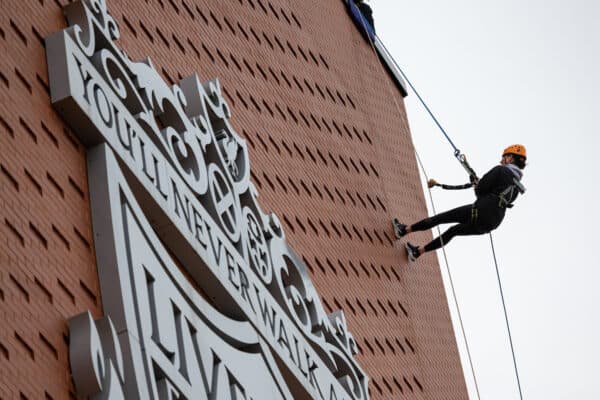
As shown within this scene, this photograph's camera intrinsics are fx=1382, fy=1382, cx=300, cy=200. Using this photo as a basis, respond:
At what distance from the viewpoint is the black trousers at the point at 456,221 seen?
1616cm

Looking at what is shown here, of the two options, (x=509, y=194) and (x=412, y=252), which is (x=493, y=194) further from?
(x=412, y=252)

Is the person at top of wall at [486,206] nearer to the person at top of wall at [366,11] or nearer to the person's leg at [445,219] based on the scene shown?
the person's leg at [445,219]

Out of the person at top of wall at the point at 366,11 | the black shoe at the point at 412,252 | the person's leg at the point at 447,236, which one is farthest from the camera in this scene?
the person at top of wall at the point at 366,11

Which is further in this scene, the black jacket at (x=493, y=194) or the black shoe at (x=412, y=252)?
the black shoe at (x=412, y=252)

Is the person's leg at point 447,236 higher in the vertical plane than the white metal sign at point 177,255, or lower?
higher

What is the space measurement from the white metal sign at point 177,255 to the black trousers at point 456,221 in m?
3.85

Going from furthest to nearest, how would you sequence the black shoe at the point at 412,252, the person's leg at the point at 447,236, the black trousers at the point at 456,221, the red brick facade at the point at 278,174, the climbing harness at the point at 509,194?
the person's leg at the point at 447,236 → the black shoe at the point at 412,252 → the black trousers at the point at 456,221 → the climbing harness at the point at 509,194 → the red brick facade at the point at 278,174

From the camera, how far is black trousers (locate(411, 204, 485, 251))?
1616cm

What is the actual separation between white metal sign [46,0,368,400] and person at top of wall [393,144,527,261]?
3.84 m

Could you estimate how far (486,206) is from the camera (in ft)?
52.6

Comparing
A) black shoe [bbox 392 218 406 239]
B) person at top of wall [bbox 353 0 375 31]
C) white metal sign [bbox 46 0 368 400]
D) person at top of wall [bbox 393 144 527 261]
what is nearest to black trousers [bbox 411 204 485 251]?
person at top of wall [bbox 393 144 527 261]

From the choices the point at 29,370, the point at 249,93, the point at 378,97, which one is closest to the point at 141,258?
the point at 29,370

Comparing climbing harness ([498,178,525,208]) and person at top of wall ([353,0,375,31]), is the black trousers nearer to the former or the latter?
climbing harness ([498,178,525,208])

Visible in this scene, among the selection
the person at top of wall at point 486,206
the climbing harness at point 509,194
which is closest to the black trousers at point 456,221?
the person at top of wall at point 486,206
